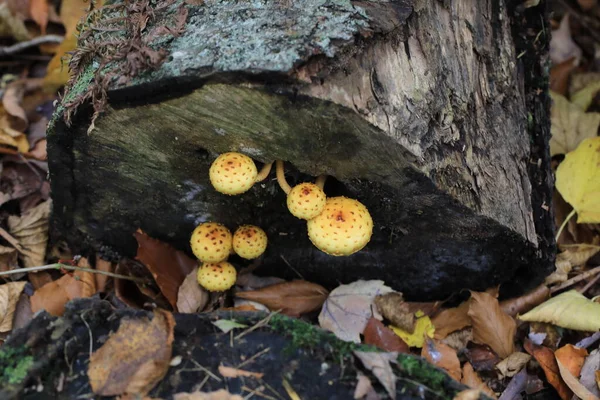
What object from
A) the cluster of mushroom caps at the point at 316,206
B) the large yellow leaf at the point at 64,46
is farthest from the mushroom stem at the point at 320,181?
the large yellow leaf at the point at 64,46

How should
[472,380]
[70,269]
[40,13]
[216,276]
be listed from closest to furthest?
1. [472,380]
2. [216,276]
3. [70,269]
4. [40,13]

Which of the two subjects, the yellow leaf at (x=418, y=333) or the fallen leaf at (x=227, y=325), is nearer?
the fallen leaf at (x=227, y=325)

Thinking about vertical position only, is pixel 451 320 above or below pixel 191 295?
below

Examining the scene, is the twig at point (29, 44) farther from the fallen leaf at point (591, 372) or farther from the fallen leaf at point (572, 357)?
the fallen leaf at point (591, 372)

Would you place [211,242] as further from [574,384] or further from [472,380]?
[574,384]

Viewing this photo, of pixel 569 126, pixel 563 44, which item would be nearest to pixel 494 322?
pixel 569 126

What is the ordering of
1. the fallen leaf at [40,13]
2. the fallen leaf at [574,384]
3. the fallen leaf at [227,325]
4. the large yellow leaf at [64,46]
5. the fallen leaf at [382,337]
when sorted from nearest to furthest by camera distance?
the fallen leaf at [227,325] < the fallen leaf at [574,384] < the fallen leaf at [382,337] < the large yellow leaf at [64,46] < the fallen leaf at [40,13]

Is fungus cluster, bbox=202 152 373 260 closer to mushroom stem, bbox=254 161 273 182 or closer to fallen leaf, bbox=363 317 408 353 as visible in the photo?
→ mushroom stem, bbox=254 161 273 182
